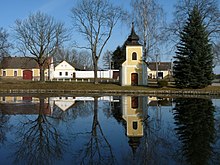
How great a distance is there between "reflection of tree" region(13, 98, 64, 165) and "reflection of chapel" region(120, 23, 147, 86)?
3240cm

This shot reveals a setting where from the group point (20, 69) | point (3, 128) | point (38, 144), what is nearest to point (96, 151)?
point (38, 144)

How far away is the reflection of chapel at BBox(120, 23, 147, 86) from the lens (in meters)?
45.9

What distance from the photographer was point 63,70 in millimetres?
90438

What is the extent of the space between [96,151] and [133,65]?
37571mm

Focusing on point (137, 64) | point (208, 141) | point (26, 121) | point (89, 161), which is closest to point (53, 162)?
point (89, 161)

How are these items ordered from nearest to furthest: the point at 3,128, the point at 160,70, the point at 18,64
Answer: the point at 3,128, the point at 18,64, the point at 160,70

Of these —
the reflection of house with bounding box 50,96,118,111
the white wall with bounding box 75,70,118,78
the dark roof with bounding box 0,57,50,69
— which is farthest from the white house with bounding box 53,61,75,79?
the reflection of house with bounding box 50,96,118,111

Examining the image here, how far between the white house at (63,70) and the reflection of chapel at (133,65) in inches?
1781

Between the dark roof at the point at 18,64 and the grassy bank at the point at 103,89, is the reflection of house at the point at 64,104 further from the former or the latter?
the dark roof at the point at 18,64

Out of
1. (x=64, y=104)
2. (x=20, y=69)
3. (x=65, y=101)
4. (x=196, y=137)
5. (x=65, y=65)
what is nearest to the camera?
(x=196, y=137)

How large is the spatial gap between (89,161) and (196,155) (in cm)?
301

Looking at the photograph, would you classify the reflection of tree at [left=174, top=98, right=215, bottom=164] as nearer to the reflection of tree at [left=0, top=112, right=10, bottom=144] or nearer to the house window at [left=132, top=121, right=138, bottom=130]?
the house window at [left=132, top=121, right=138, bottom=130]

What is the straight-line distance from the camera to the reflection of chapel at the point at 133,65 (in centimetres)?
4588

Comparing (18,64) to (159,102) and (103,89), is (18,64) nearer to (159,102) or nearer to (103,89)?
(103,89)
